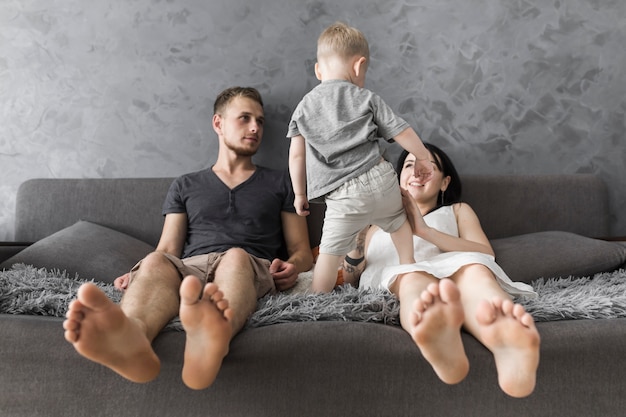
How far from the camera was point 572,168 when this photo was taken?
2.48m

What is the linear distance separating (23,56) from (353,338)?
2.05 meters

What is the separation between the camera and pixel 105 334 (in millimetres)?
1087

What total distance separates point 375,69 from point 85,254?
138cm

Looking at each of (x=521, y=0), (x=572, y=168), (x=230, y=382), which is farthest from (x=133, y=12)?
(x=572, y=168)

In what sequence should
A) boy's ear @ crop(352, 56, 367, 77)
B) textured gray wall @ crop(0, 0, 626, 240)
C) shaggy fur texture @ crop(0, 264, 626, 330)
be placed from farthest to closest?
1. textured gray wall @ crop(0, 0, 626, 240)
2. boy's ear @ crop(352, 56, 367, 77)
3. shaggy fur texture @ crop(0, 264, 626, 330)

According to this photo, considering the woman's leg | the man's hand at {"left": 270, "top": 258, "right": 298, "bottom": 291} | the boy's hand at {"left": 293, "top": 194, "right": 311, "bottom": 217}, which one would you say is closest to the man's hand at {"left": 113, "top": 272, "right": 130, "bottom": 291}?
the man's hand at {"left": 270, "top": 258, "right": 298, "bottom": 291}

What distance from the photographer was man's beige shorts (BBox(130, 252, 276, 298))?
1609mm

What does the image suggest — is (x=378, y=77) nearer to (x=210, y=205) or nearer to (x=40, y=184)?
(x=210, y=205)

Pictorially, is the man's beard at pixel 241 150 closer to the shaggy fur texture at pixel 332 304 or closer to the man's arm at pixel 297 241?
the man's arm at pixel 297 241

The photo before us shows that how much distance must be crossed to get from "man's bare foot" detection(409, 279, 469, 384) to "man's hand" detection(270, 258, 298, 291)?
72 cm

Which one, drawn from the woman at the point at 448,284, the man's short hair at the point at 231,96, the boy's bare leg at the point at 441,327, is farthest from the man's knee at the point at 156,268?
the man's short hair at the point at 231,96

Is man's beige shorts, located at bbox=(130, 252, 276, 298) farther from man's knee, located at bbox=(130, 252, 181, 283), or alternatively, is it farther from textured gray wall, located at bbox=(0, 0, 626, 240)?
textured gray wall, located at bbox=(0, 0, 626, 240)

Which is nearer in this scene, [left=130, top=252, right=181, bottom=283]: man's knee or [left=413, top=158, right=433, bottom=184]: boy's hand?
[left=130, top=252, right=181, bottom=283]: man's knee

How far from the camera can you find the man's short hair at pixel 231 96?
7.50 ft
